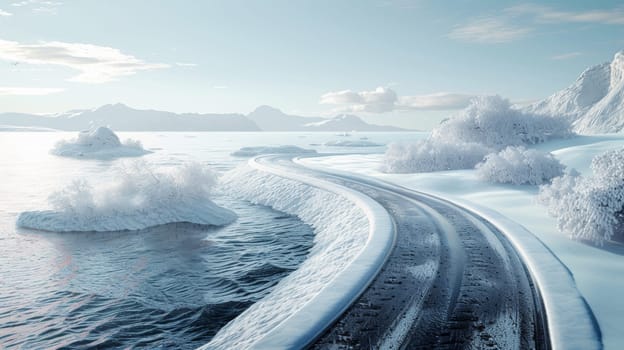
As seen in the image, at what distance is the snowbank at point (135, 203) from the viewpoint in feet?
54.2

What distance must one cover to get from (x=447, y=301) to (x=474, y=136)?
89.9ft

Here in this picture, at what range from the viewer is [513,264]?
8477 mm

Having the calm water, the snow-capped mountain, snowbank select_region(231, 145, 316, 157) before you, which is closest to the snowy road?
the calm water

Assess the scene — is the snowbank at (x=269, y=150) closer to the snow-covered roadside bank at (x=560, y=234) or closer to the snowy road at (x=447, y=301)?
the snow-covered roadside bank at (x=560, y=234)

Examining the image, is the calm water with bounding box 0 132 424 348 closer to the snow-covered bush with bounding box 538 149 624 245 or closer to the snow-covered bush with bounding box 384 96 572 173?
the snow-covered bush with bounding box 538 149 624 245

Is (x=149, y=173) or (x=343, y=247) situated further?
(x=149, y=173)

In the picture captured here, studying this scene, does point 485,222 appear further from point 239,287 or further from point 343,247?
point 239,287

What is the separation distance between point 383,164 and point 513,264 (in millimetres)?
20960

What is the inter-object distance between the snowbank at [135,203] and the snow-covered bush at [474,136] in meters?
15.3

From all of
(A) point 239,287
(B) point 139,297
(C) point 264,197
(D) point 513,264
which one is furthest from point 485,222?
(C) point 264,197

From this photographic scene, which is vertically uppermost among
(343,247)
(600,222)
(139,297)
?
(600,222)

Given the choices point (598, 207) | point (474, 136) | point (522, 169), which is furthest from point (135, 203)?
point (474, 136)

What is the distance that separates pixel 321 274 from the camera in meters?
9.18

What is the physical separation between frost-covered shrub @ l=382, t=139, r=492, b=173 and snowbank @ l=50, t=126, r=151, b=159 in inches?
2334
